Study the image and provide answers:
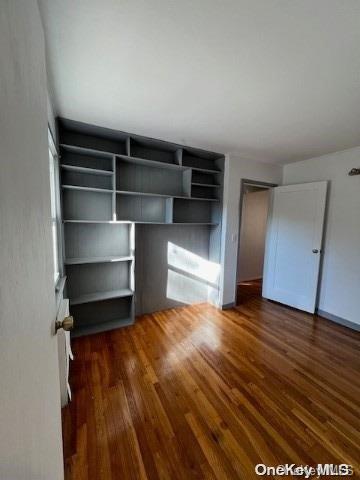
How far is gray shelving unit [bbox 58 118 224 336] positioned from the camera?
2.31 metres

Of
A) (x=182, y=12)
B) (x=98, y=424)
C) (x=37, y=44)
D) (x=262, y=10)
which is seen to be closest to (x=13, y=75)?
(x=37, y=44)

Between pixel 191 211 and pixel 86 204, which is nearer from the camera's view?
pixel 86 204

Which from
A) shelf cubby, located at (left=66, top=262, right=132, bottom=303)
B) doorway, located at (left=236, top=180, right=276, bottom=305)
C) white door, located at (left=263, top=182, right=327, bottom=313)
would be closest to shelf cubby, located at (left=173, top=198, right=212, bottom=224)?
shelf cubby, located at (left=66, top=262, right=132, bottom=303)

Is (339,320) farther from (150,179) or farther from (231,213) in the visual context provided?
(150,179)

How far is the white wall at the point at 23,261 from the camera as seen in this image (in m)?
0.35

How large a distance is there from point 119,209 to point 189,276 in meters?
1.44

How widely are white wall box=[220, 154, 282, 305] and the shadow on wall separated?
152mm

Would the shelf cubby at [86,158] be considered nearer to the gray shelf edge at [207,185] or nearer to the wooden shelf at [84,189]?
the wooden shelf at [84,189]

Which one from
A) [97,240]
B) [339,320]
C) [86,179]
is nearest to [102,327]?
[97,240]

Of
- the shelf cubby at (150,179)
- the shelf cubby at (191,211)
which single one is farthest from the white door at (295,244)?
the shelf cubby at (150,179)

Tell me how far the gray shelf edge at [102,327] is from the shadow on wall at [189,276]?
69 cm

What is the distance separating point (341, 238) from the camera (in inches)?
108

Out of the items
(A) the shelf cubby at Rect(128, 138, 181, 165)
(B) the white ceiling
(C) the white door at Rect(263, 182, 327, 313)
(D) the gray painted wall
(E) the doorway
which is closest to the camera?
(B) the white ceiling

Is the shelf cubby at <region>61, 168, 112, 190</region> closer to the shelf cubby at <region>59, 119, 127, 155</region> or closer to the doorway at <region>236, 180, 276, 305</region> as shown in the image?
the shelf cubby at <region>59, 119, 127, 155</region>
